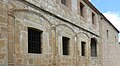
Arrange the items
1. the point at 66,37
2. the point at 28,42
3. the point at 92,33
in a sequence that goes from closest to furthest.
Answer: the point at 28,42, the point at 66,37, the point at 92,33

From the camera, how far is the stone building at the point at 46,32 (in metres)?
7.95

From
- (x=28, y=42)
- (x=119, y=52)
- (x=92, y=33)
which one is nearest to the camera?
(x=28, y=42)

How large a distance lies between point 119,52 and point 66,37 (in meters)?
19.3

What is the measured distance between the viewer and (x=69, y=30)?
13.4m

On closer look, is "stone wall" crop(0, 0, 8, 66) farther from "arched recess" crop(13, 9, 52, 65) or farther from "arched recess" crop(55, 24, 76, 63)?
"arched recess" crop(55, 24, 76, 63)

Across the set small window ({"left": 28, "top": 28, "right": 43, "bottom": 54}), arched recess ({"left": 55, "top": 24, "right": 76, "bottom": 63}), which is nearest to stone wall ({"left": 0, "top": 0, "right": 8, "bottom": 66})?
small window ({"left": 28, "top": 28, "right": 43, "bottom": 54})

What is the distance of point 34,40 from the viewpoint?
9922mm

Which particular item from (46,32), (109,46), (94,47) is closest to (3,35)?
(46,32)

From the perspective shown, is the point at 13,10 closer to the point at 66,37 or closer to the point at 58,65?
the point at 58,65

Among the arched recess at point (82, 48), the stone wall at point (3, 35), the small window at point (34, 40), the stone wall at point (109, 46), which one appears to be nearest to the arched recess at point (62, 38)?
the arched recess at point (82, 48)

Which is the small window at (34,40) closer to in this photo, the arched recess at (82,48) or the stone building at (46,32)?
the stone building at (46,32)

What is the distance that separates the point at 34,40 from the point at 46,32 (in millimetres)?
868

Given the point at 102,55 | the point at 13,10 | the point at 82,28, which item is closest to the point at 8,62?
the point at 13,10

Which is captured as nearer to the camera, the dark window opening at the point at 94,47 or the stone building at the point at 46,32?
the stone building at the point at 46,32
